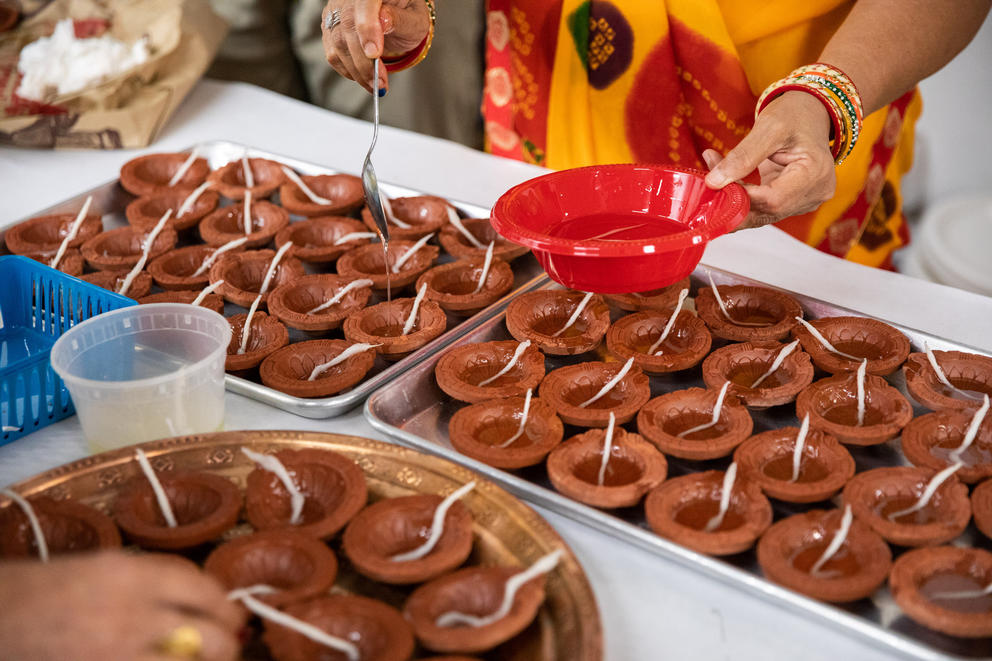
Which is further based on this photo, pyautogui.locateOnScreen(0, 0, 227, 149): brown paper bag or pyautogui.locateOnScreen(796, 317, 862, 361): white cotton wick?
pyautogui.locateOnScreen(0, 0, 227, 149): brown paper bag

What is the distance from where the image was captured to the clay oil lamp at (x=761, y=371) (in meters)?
Result: 1.22

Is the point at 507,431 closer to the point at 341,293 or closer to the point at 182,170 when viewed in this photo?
the point at 341,293

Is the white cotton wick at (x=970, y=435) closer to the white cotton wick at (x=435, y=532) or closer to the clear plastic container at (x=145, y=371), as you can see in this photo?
the white cotton wick at (x=435, y=532)

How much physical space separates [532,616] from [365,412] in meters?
0.41

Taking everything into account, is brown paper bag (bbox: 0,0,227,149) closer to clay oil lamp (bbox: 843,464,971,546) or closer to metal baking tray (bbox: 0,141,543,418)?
metal baking tray (bbox: 0,141,543,418)

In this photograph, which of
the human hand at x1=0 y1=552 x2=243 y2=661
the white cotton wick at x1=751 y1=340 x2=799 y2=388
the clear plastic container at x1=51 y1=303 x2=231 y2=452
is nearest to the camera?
the human hand at x1=0 y1=552 x2=243 y2=661

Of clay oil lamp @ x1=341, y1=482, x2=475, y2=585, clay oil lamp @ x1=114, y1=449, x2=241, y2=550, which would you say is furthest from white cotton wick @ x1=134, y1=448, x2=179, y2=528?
clay oil lamp @ x1=341, y1=482, x2=475, y2=585

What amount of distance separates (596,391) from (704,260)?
0.48 metres

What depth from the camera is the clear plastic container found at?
3.46 feet

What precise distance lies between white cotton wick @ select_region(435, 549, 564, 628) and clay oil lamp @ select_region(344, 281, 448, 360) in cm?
52

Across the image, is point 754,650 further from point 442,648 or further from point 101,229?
point 101,229

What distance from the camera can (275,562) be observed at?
37.6 inches

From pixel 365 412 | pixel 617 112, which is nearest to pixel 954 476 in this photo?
pixel 365 412

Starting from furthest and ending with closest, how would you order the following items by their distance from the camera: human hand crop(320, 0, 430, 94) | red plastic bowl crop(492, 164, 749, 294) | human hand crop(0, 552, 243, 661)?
1. human hand crop(320, 0, 430, 94)
2. red plastic bowl crop(492, 164, 749, 294)
3. human hand crop(0, 552, 243, 661)
